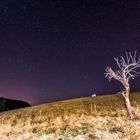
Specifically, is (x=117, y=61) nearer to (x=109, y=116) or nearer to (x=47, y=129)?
(x=109, y=116)

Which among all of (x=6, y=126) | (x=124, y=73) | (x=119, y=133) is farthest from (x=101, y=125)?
(x=6, y=126)

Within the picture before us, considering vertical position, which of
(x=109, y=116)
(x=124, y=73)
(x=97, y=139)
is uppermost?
(x=124, y=73)

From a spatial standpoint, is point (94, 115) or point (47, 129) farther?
point (94, 115)

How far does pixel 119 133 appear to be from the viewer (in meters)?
26.0

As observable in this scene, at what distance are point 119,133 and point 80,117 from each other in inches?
357

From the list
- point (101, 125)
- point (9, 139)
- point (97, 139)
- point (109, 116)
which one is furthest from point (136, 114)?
point (9, 139)

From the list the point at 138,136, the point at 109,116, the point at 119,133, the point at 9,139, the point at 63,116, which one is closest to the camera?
the point at 138,136

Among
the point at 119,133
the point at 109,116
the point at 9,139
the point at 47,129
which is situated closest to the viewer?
the point at 119,133

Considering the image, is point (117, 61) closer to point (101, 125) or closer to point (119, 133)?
point (101, 125)

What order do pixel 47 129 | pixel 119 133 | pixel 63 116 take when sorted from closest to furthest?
pixel 119 133 → pixel 47 129 → pixel 63 116

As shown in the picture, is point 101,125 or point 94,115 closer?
point 101,125

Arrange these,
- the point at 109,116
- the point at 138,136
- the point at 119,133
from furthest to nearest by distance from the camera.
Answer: the point at 109,116, the point at 119,133, the point at 138,136

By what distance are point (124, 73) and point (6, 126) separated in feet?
53.1

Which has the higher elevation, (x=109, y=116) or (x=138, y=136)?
(x=109, y=116)
